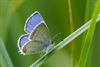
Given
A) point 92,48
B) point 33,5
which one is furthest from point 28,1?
point 92,48

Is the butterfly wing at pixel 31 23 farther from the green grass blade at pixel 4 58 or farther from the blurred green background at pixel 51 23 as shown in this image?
the blurred green background at pixel 51 23

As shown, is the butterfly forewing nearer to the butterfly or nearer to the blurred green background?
the butterfly

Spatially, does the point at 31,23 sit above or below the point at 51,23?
above

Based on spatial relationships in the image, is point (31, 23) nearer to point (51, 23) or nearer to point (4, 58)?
point (4, 58)

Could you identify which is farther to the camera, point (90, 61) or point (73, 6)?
point (73, 6)

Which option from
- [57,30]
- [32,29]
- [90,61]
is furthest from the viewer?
[57,30]

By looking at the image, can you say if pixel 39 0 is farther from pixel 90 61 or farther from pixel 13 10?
pixel 90 61

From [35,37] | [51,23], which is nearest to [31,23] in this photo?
[35,37]
